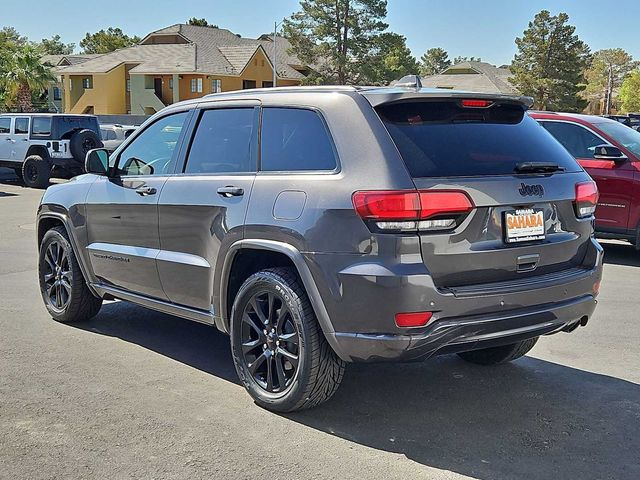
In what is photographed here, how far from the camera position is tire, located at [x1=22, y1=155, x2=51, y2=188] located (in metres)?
20.0

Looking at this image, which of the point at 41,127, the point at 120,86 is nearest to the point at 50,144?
the point at 41,127

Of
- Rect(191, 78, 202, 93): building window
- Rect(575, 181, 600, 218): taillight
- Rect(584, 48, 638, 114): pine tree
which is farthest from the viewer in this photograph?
Rect(584, 48, 638, 114): pine tree

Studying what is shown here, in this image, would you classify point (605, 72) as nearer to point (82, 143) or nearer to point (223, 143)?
point (82, 143)

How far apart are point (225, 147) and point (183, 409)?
167cm

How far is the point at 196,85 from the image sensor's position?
5553 cm

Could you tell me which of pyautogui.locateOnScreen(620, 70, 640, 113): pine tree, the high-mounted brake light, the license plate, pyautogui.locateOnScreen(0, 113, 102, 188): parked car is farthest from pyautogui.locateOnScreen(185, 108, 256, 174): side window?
pyautogui.locateOnScreen(620, 70, 640, 113): pine tree

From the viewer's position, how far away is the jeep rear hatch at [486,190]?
154 inches

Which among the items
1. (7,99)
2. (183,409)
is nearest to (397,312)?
(183,409)

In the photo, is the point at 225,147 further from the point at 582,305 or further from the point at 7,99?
the point at 7,99

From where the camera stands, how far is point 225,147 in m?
4.98

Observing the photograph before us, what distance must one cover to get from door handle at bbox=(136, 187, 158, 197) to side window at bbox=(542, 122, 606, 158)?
6445 millimetres

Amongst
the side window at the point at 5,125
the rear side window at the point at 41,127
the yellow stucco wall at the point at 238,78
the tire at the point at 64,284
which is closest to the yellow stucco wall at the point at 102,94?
the yellow stucco wall at the point at 238,78

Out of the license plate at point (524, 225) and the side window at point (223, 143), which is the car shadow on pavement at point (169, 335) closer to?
the side window at point (223, 143)

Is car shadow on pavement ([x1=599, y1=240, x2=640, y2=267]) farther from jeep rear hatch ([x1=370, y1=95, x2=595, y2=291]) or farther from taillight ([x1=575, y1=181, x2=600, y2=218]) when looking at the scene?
jeep rear hatch ([x1=370, y1=95, x2=595, y2=291])
